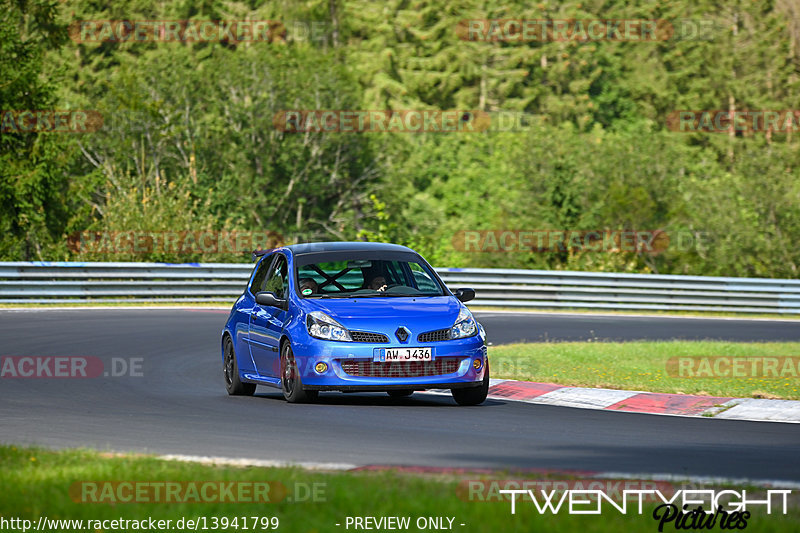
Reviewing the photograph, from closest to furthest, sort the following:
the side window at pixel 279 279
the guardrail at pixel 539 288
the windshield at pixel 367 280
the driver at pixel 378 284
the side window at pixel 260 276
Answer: the windshield at pixel 367 280
the driver at pixel 378 284
the side window at pixel 279 279
the side window at pixel 260 276
the guardrail at pixel 539 288

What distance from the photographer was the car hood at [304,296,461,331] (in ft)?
41.2

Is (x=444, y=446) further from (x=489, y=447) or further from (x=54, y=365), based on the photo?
(x=54, y=365)

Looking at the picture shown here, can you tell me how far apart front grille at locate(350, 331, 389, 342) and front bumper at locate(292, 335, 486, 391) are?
57mm

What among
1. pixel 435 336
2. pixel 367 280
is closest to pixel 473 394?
pixel 435 336

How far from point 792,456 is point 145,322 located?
53.5ft

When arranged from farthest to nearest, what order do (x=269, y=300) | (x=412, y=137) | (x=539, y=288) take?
(x=412, y=137)
(x=539, y=288)
(x=269, y=300)

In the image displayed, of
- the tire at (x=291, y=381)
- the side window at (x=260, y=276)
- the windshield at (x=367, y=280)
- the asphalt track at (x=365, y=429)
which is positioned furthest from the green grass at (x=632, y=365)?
the tire at (x=291, y=381)

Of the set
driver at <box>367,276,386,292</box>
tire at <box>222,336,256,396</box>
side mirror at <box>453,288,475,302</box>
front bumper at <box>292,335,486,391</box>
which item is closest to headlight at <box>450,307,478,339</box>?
front bumper at <box>292,335,486,391</box>

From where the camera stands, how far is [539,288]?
31531 millimetres

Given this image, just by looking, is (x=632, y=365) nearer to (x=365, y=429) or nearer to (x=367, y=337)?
(x=367, y=337)

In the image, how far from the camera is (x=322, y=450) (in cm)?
943

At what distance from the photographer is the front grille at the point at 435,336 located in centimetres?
1259

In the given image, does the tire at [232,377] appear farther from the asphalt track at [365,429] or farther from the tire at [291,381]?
the tire at [291,381]

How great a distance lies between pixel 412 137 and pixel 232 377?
180 ft
